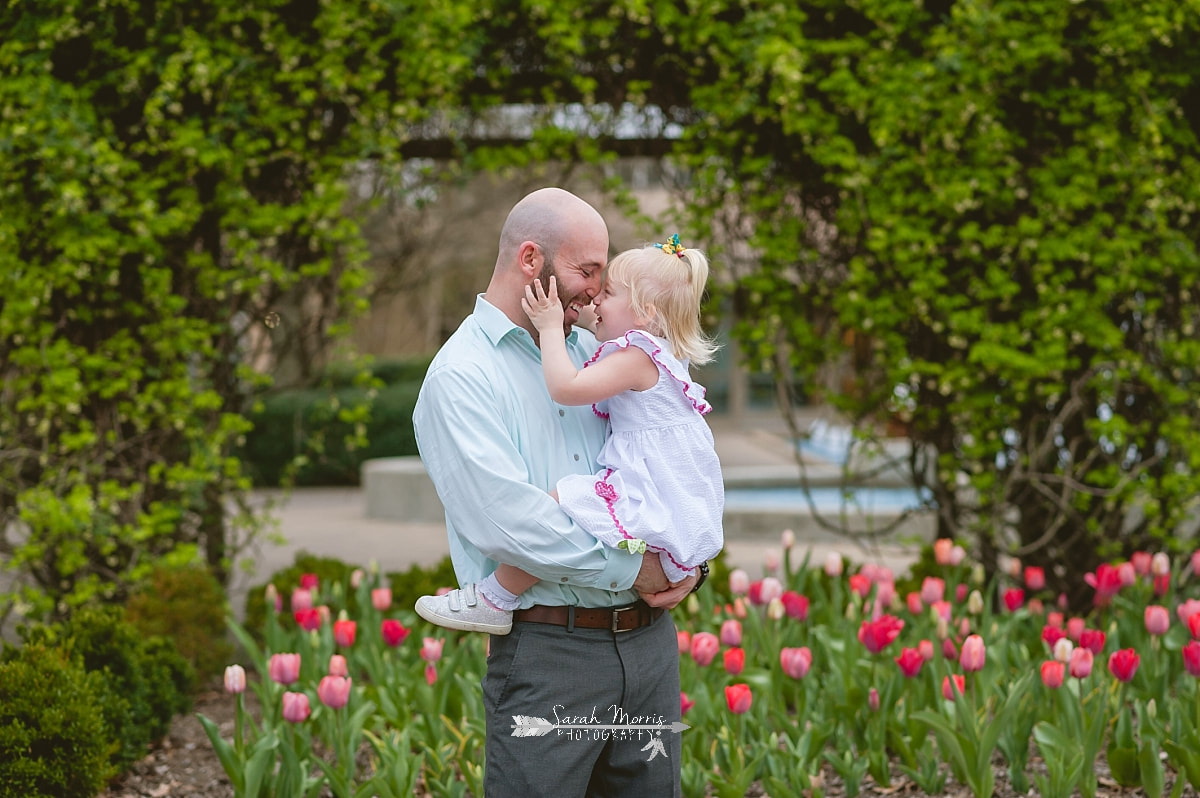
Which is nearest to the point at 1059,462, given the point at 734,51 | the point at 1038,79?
the point at 1038,79

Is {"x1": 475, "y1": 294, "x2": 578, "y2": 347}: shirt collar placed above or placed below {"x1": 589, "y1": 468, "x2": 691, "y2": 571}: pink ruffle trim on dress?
above

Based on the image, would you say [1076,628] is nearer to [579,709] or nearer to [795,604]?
[795,604]

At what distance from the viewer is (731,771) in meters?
2.88

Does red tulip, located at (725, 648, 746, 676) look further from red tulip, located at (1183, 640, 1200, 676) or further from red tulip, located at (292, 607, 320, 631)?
red tulip, located at (292, 607, 320, 631)

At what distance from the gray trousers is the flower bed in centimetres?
79

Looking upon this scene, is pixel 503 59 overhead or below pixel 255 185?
overhead

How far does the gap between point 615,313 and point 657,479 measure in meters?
0.33

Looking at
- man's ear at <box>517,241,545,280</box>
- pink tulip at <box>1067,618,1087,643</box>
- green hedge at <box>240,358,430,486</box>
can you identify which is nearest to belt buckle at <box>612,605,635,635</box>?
man's ear at <box>517,241,545,280</box>

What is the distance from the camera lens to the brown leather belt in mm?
2000

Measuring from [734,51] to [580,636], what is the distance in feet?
11.1

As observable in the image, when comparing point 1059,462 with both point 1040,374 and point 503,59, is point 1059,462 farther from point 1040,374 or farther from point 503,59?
point 503,59

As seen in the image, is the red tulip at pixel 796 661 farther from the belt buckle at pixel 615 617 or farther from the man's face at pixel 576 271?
the man's face at pixel 576 271

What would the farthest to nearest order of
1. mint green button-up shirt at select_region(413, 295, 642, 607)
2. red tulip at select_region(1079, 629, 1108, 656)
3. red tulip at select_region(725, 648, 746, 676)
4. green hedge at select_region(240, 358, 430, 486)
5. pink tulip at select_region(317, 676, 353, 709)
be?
green hedge at select_region(240, 358, 430, 486)
red tulip at select_region(1079, 629, 1108, 656)
red tulip at select_region(725, 648, 746, 676)
pink tulip at select_region(317, 676, 353, 709)
mint green button-up shirt at select_region(413, 295, 642, 607)

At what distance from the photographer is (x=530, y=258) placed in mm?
2010
